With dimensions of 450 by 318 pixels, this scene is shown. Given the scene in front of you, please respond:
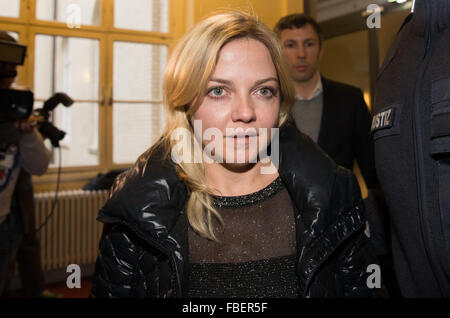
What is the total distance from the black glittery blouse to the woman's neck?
0.02 metres

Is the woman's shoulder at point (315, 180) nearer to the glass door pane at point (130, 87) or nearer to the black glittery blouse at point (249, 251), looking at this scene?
the black glittery blouse at point (249, 251)

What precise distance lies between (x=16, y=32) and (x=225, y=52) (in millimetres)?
2186

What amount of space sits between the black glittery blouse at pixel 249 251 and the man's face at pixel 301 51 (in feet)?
2.35

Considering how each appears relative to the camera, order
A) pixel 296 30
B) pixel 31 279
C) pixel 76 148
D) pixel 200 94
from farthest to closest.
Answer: pixel 76 148, pixel 31 279, pixel 296 30, pixel 200 94

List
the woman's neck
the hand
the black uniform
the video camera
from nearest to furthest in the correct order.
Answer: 1. the black uniform
2. the woman's neck
3. the video camera
4. the hand

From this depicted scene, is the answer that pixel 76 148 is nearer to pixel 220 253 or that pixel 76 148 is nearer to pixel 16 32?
pixel 16 32

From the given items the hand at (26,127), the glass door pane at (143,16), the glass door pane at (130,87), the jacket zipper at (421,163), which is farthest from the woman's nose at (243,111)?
the glass door pane at (143,16)

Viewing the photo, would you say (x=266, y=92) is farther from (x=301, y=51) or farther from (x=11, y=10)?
(x=11, y=10)

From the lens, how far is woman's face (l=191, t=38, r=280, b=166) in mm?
700

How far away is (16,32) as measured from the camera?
7.68 feet

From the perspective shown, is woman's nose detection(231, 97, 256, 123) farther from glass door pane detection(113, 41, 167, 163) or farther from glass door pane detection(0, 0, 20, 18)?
glass door pane detection(0, 0, 20, 18)

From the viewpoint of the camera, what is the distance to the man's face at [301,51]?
4.56 feet

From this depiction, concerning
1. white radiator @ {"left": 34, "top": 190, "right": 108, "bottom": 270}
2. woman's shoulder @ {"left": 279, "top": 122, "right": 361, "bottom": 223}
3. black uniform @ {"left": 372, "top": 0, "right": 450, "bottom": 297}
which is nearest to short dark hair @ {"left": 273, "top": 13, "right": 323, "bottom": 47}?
woman's shoulder @ {"left": 279, "top": 122, "right": 361, "bottom": 223}

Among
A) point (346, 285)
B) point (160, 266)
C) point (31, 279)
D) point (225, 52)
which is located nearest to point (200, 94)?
point (225, 52)
